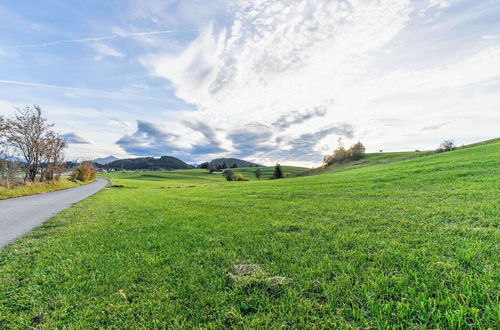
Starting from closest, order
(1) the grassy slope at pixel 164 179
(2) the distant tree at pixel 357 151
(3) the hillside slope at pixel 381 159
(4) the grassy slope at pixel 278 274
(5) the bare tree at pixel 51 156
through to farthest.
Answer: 1. (4) the grassy slope at pixel 278 274
2. (5) the bare tree at pixel 51 156
3. (3) the hillside slope at pixel 381 159
4. (1) the grassy slope at pixel 164 179
5. (2) the distant tree at pixel 357 151

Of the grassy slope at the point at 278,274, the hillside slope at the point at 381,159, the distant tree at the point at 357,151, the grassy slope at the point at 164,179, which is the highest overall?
the distant tree at the point at 357,151

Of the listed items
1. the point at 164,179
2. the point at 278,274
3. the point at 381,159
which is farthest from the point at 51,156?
the point at 381,159

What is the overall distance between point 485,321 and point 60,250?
879 cm

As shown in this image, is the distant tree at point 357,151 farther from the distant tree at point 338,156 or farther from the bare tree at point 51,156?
the bare tree at point 51,156

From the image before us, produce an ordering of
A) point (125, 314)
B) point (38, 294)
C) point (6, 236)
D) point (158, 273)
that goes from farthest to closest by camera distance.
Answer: point (6, 236)
point (158, 273)
point (38, 294)
point (125, 314)

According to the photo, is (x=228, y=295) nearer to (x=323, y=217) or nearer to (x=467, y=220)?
(x=323, y=217)

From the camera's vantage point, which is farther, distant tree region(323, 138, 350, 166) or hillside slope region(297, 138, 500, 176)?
distant tree region(323, 138, 350, 166)

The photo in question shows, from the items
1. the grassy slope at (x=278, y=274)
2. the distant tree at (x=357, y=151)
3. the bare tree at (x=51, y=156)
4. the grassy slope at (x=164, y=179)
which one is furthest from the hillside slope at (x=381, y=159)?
the bare tree at (x=51, y=156)

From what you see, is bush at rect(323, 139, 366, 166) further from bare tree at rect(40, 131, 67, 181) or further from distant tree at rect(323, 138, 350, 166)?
bare tree at rect(40, 131, 67, 181)

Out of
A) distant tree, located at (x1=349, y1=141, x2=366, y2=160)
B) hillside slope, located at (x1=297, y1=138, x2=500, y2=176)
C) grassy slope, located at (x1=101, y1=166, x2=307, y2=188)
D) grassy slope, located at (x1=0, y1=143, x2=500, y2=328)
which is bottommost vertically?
grassy slope, located at (x1=101, y1=166, x2=307, y2=188)

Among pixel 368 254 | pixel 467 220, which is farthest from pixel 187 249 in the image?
pixel 467 220

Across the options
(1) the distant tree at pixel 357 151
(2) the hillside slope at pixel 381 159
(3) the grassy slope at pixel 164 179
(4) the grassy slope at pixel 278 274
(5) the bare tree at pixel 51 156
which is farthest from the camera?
(1) the distant tree at pixel 357 151

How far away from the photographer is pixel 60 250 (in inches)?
224

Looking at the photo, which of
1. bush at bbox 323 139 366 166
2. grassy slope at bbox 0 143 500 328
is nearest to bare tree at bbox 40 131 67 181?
grassy slope at bbox 0 143 500 328
